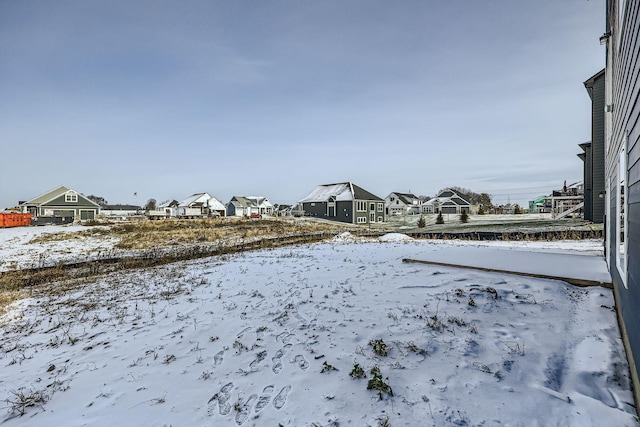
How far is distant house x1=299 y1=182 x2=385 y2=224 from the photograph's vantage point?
42.6 m

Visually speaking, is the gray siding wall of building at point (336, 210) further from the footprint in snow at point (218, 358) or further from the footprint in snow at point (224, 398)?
the footprint in snow at point (224, 398)

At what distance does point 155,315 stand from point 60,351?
1492 mm

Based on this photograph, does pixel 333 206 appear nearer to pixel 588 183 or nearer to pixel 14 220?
pixel 588 183

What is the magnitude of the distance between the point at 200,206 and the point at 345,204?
→ 3436cm

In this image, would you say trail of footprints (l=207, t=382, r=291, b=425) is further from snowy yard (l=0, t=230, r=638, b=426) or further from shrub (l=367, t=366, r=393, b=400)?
shrub (l=367, t=366, r=393, b=400)

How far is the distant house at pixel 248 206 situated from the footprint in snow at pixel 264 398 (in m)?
64.4

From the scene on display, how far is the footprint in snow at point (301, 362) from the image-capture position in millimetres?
3916

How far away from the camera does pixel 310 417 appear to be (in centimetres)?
305

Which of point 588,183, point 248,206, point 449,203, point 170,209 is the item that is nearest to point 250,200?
point 248,206

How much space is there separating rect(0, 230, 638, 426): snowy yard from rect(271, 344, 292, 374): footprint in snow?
0.09 feet

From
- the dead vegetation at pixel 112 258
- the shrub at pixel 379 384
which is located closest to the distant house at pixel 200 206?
the dead vegetation at pixel 112 258

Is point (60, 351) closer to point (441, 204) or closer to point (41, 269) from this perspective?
point (41, 269)

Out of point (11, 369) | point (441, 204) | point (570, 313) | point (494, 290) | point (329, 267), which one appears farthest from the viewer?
point (441, 204)

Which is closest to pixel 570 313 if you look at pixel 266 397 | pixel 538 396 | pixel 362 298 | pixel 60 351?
pixel 538 396
